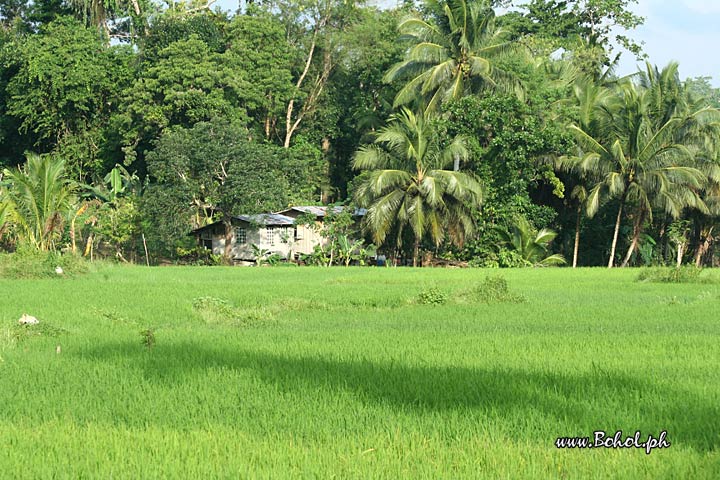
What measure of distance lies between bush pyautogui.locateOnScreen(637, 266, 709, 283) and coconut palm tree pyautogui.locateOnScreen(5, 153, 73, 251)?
13.7m

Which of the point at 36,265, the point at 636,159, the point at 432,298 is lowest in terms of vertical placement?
the point at 36,265

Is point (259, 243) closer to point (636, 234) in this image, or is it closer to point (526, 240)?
point (526, 240)

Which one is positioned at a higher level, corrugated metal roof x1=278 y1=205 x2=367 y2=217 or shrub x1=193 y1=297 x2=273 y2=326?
corrugated metal roof x1=278 y1=205 x2=367 y2=217

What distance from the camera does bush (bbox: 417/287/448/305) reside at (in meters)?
14.0

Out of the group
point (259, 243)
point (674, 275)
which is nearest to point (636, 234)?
point (674, 275)

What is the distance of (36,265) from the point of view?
18.5m

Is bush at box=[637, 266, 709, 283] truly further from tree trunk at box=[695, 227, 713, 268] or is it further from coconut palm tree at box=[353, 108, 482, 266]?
tree trunk at box=[695, 227, 713, 268]

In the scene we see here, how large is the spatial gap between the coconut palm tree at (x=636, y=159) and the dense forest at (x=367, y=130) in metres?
0.07

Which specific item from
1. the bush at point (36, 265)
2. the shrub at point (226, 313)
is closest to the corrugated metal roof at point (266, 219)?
the bush at point (36, 265)

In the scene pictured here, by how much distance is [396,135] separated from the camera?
25406 millimetres

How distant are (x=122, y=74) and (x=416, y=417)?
30.6m

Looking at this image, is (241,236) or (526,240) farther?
(241,236)

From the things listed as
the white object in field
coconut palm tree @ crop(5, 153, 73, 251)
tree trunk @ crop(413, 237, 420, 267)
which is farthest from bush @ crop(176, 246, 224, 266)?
the white object in field

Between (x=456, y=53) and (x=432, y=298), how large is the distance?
15.5 meters
